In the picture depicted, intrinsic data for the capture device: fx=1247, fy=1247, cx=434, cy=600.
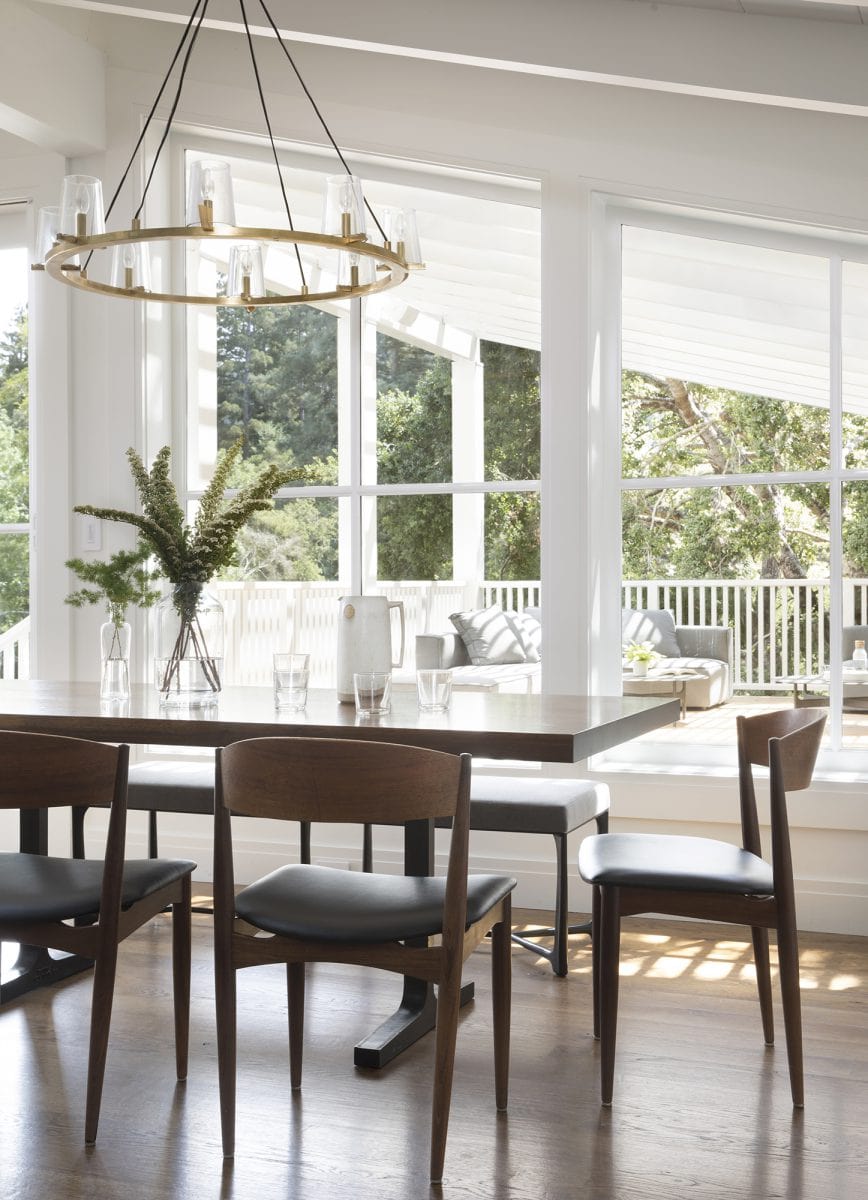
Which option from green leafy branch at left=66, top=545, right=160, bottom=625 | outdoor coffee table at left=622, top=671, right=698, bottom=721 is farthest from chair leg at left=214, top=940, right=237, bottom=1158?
outdoor coffee table at left=622, top=671, right=698, bottom=721

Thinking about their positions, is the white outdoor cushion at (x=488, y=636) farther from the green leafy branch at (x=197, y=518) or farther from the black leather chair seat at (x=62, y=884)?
the black leather chair seat at (x=62, y=884)

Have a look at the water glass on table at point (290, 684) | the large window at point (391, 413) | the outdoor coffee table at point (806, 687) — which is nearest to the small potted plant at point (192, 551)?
the water glass on table at point (290, 684)

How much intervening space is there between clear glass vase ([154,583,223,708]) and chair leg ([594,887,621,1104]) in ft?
3.59

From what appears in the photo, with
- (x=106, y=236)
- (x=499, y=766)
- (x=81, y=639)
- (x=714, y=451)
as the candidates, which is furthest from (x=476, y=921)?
(x=81, y=639)

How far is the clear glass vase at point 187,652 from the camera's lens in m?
3.07

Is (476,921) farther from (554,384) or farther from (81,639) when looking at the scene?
(81,639)

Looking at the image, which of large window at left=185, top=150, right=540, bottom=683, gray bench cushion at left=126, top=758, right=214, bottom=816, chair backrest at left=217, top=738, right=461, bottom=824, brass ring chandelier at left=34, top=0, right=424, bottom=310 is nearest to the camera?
chair backrest at left=217, top=738, right=461, bottom=824

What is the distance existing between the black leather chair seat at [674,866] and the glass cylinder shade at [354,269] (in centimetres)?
145

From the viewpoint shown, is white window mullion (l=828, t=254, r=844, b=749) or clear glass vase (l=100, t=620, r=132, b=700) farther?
white window mullion (l=828, t=254, r=844, b=749)

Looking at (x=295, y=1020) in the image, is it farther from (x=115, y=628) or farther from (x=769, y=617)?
(x=769, y=617)

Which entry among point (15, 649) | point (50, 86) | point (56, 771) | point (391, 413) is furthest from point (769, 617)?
point (50, 86)

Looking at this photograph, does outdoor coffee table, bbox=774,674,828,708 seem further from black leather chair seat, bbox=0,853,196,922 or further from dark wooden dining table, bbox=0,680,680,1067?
black leather chair seat, bbox=0,853,196,922

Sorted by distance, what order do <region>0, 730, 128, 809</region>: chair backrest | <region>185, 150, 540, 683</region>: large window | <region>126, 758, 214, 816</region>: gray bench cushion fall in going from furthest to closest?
<region>185, 150, 540, 683</region>: large window
<region>126, 758, 214, 816</region>: gray bench cushion
<region>0, 730, 128, 809</region>: chair backrest

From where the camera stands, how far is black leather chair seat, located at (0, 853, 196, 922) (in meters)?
2.34
